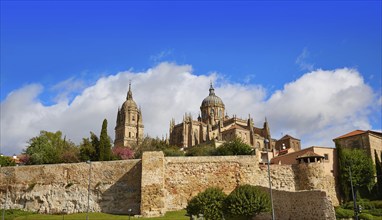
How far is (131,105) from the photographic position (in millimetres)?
106312

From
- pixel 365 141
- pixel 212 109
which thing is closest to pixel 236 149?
pixel 365 141

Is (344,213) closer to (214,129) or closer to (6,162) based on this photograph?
(6,162)

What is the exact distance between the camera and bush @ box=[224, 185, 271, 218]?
2970 centimetres

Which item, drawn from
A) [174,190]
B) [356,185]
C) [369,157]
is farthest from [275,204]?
[369,157]

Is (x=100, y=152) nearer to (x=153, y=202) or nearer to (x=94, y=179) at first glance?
(x=94, y=179)

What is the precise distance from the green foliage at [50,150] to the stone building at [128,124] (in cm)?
3982

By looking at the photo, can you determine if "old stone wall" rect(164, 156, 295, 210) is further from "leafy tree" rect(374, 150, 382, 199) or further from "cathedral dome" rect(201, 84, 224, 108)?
"cathedral dome" rect(201, 84, 224, 108)

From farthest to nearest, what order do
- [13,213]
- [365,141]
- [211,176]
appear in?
[365,141]
[13,213]
[211,176]

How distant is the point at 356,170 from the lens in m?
43.1

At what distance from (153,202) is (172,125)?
69.6 meters

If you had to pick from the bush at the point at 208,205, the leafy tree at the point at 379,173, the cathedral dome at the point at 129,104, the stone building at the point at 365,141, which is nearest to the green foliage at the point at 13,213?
the bush at the point at 208,205

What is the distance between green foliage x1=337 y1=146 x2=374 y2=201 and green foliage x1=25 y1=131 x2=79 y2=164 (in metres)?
30.9

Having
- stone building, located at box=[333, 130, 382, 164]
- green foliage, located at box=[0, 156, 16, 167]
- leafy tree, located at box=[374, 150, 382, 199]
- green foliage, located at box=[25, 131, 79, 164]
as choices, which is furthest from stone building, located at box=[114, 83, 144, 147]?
leafy tree, located at box=[374, 150, 382, 199]

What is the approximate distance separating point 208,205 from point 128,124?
7578 cm
